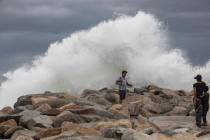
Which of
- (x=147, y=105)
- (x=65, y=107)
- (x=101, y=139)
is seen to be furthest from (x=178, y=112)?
(x=101, y=139)

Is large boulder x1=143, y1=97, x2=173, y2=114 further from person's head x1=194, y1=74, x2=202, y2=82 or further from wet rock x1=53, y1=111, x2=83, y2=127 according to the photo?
person's head x1=194, y1=74, x2=202, y2=82

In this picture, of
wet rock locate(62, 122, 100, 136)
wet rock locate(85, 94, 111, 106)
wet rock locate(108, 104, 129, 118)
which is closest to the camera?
wet rock locate(62, 122, 100, 136)

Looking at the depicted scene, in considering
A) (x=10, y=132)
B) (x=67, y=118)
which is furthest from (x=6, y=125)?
(x=67, y=118)

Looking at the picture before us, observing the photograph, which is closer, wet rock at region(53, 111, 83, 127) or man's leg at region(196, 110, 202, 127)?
man's leg at region(196, 110, 202, 127)

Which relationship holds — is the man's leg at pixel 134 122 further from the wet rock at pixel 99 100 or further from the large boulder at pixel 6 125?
the wet rock at pixel 99 100

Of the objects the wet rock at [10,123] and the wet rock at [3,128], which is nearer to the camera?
the wet rock at [3,128]

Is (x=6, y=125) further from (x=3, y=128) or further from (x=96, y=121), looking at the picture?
(x=96, y=121)

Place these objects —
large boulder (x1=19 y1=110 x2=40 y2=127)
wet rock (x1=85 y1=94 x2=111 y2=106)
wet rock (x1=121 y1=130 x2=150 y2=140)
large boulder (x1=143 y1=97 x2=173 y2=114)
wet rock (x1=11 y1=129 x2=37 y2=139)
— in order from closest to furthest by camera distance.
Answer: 1. wet rock (x1=121 y1=130 x2=150 y2=140)
2. wet rock (x1=11 y1=129 x2=37 y2=139)
3. large boulder (x1=19 y1=110 x2=40 y2=127)
4. large boulder (x1=143 y1=97 x2=173 y2=114)
5. wet rock (x1=85 y1=94 x2=111 y2=106)

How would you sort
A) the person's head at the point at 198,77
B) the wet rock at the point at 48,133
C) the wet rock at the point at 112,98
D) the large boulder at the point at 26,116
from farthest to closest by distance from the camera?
the wet rock at the point at 112,98 → the large boulder at the point at 26,116 → the person's head at the point at 198,77 → the wet rock at the point at 48,133

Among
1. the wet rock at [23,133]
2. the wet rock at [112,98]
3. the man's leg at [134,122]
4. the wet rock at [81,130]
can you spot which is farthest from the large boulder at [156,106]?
the wet rock at [81,130]

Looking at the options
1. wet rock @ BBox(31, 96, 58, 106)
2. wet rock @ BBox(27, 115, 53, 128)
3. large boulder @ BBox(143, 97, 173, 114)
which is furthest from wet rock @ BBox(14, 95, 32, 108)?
wet rock @ BBox(27, 115, 53, 128)

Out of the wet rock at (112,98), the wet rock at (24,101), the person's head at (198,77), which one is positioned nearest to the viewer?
the person's head at (198,77)

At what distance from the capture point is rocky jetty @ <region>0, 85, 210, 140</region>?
605 inches

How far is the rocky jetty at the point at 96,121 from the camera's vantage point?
15375 millimetres
